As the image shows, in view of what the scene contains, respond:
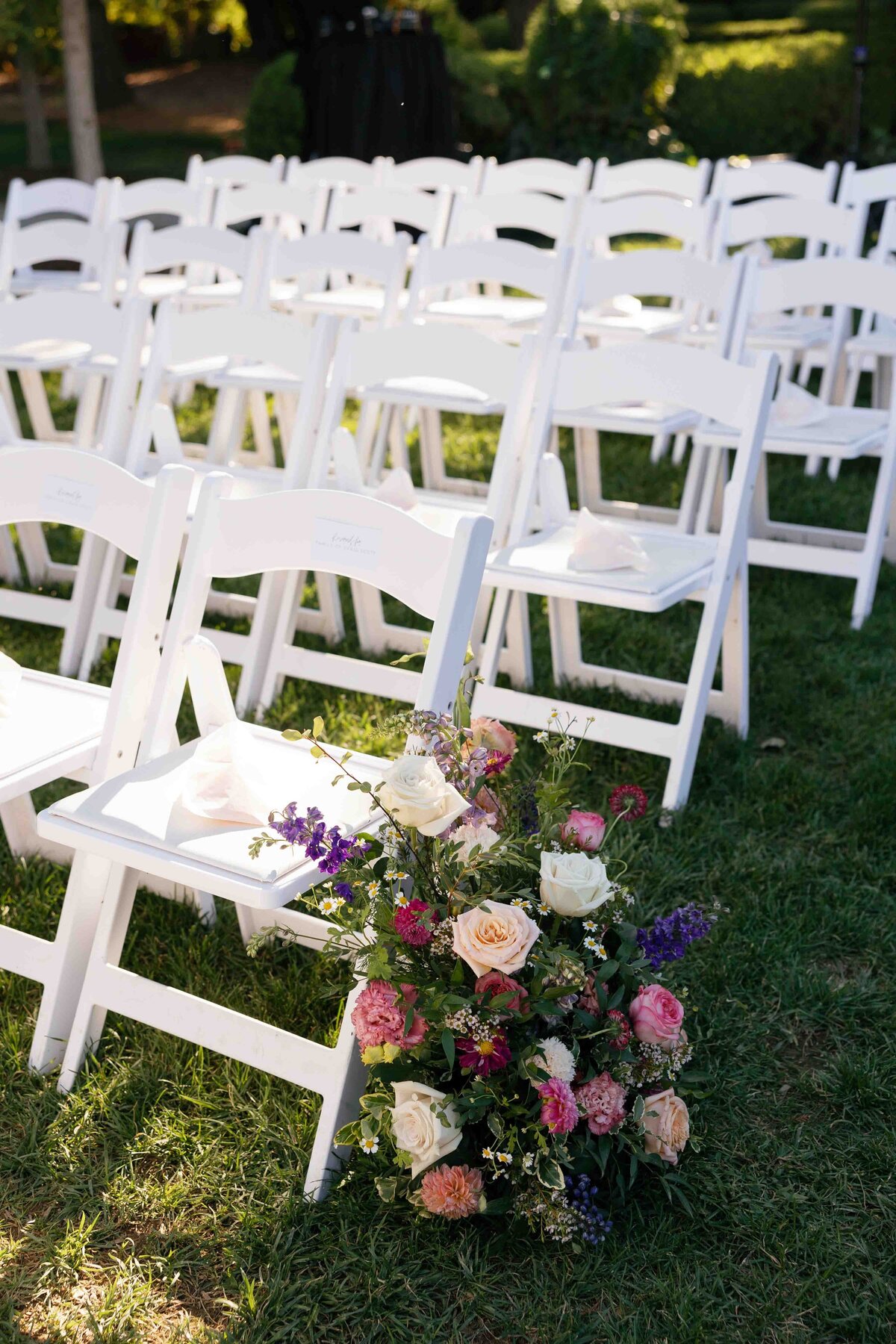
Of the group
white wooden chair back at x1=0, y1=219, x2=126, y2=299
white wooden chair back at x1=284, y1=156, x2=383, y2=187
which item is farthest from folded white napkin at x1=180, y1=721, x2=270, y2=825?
white wooden chair back at x1=284, y1=156, x2=383, y2=187

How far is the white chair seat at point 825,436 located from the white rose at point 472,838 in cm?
200

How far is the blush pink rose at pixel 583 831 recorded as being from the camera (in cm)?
216

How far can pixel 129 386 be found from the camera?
374 centimetres

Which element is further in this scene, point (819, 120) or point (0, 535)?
point (819, 120)

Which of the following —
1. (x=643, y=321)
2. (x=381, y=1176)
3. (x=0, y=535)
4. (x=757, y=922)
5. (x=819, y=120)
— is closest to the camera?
(x=381, y=1176)

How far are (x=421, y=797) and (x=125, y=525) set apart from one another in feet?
2.82

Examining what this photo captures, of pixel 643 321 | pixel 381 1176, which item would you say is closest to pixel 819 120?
pixel 643 321

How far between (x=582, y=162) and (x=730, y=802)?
14.0 feet

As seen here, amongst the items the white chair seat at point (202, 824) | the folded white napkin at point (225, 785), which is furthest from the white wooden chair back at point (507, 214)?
the folded white napkin at point (225, 785)

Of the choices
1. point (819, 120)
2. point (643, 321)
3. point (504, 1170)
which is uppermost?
point (819, 120)

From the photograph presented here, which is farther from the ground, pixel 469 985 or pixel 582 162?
pixel 582 162

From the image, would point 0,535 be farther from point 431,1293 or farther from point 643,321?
point 431,1293

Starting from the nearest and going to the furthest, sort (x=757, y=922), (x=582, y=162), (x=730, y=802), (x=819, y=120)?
1. (x=757, y=922)
2. (x=730, y=802)
3. (x=582, y=162)
4. (x=819, y=120)

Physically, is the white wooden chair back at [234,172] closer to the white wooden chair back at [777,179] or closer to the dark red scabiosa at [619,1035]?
the white wooden chair back at [777,179]
